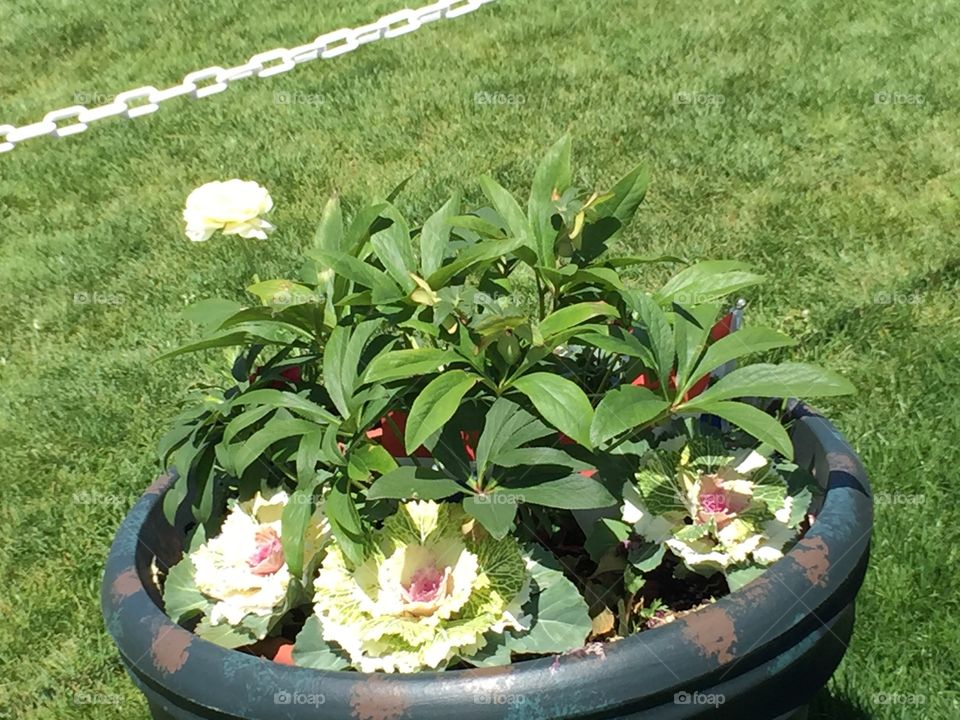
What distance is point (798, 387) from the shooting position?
48.3 inches

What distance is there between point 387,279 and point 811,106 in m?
3.37

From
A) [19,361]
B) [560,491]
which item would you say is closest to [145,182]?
[19,361]

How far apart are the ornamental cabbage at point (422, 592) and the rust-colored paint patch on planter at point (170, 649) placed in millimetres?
166

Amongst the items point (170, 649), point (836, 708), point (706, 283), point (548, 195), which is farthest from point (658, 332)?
point (836, 708)

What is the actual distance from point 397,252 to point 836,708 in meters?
1.21

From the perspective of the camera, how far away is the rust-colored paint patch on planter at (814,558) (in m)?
1.11

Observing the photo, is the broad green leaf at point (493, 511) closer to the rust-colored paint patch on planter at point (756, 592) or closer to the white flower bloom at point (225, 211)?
the rust-colored paint patch on planter at point (756, 592)

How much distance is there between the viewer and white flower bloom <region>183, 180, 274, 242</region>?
54.3 inches

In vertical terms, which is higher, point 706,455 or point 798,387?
point 798,387

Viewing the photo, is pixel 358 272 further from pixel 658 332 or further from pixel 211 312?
pixel 658 332

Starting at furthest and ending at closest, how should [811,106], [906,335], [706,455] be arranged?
[811,106]
[906,335]
[706,455]

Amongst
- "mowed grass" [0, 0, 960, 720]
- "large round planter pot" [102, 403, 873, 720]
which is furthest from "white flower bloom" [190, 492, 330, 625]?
"mowed grass" [0, 0, 960, 720]

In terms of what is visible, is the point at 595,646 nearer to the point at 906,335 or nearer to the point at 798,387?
the point at 798,387

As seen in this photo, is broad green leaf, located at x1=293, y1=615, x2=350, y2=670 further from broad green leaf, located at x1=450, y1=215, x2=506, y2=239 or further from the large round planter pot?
broad green leaf, located at x1=450, y1=215, x2=506, y2=239
